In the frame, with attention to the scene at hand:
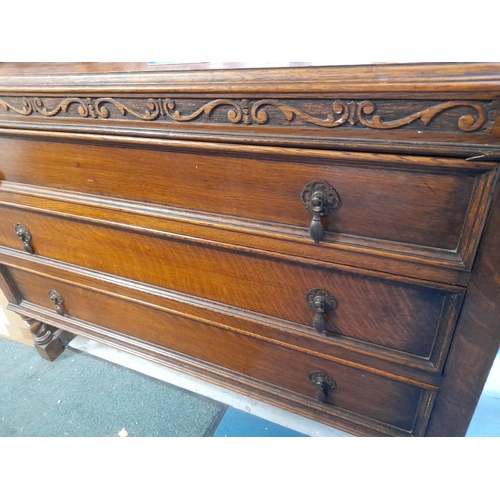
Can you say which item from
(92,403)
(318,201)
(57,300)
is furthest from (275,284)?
(92,403)

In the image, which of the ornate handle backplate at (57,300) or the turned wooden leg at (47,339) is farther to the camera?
the turned wooden leg at (47,339)

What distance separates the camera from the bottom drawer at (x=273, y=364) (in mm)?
673

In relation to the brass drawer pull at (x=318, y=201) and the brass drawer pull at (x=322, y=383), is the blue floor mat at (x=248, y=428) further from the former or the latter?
the brass drawer pull at (x=318, y=201)

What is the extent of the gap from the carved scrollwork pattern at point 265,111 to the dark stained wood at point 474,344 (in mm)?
106

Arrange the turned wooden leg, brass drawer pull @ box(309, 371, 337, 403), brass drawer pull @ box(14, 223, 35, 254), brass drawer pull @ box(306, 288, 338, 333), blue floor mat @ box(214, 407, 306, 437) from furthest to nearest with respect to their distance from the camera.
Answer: the turned wooden leg, blue floor mat @ box(214, 407, 306, 437), brass drawer pull @ box(14, 223, 35, 254), brass drawer pull @ box(309, 371, 337, 403), brass drawer pull @ box(306, 288, 338, 333)

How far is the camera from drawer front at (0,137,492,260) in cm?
44

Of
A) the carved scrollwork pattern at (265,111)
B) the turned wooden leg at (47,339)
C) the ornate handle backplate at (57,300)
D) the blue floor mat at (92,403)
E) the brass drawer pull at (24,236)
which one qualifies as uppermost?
the carved scrollwork pattern at (265,111)

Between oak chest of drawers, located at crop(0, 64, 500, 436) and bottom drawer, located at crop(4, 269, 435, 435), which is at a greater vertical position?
oak chest of drawers, located at crop(0, 64, 500, 436)

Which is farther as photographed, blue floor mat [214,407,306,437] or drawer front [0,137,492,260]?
blue floor mat [214,407,306,437]

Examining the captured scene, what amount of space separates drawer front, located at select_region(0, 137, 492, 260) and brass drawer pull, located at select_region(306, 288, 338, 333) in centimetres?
11

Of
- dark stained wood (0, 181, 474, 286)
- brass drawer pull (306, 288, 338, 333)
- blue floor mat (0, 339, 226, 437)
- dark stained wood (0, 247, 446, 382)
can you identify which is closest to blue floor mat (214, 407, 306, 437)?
blue floor mat (0, 339, 226, 437)

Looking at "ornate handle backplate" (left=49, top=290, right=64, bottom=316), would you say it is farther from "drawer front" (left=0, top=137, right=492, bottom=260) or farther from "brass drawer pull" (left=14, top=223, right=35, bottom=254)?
"drawer front" (left=0, top=137, right=492, bottom=260)

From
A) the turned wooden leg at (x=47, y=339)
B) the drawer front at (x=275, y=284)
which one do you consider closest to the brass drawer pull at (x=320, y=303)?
the drawer front at (x=275, y=284)

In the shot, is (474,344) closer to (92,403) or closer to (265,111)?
(265,111)
